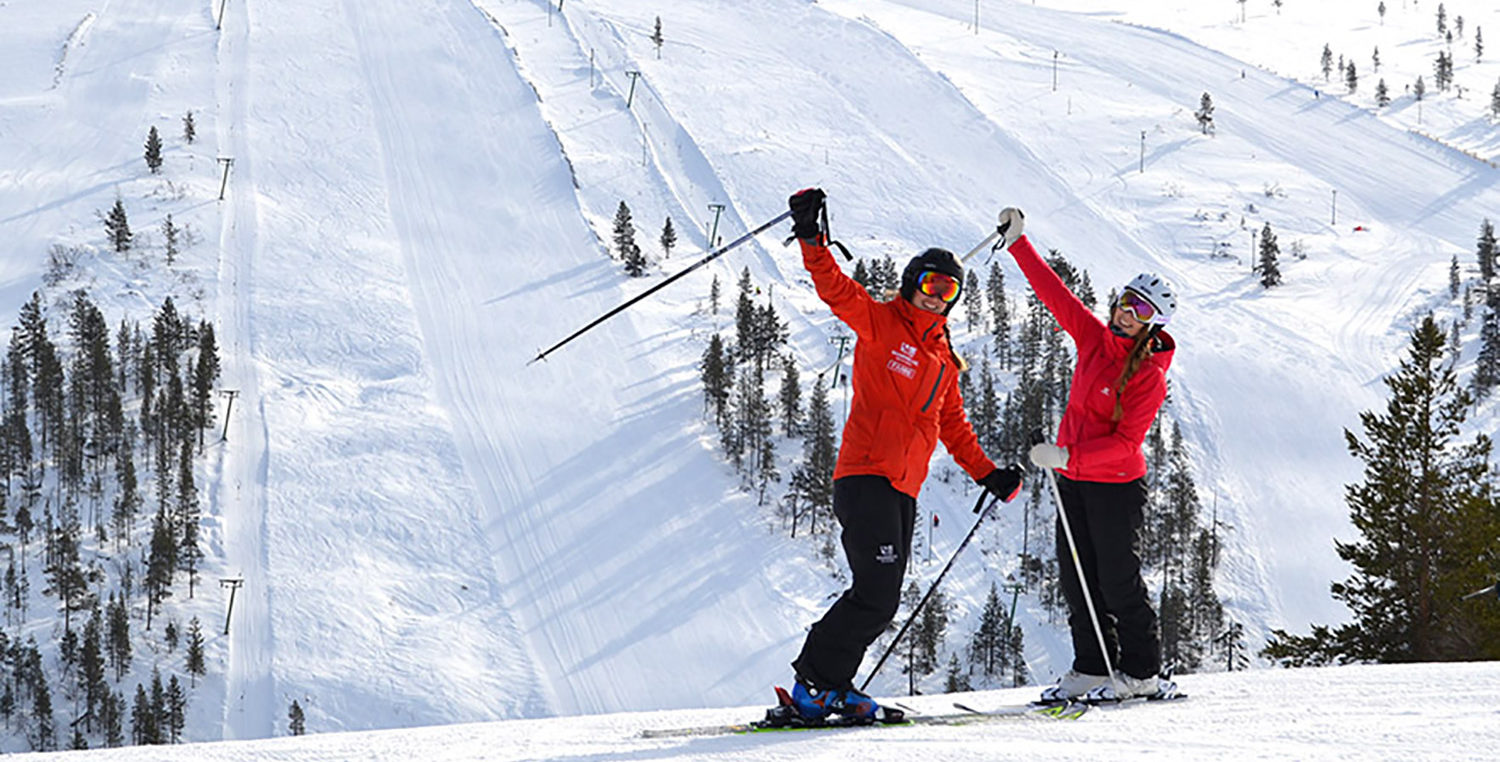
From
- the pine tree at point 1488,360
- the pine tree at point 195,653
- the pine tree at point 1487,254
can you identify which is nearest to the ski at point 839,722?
the pine tree at point 195,653

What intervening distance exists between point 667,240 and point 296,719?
25.2 meters

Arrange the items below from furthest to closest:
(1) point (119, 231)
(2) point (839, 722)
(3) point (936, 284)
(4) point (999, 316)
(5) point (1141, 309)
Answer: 1. (1) point (119, 231)
2. (4) point (999, 316)
3. (5) point (1141, 309)
4. (3) point (936, 284)
5. (2) point (839, 722)

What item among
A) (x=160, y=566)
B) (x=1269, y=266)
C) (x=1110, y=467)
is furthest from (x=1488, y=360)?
(x=1110, y=467)

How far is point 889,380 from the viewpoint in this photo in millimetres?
5797

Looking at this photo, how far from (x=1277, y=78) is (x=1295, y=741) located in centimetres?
7987

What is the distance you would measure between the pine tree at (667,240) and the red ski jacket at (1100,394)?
45.7 metres

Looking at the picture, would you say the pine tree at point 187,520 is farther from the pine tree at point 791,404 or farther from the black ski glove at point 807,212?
the black ski glove at point 807,212

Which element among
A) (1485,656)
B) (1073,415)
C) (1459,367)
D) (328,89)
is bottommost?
(1459,367)

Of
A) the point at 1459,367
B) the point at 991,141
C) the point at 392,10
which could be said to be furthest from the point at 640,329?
the point at 392,10

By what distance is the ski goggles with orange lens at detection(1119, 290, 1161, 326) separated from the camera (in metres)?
6.42

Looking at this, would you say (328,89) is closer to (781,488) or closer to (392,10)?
(392,10)

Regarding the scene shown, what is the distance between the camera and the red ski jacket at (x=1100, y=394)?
6.41 metres

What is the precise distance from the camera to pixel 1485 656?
40.1 feet

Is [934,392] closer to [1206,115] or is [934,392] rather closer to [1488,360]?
[1488,360]
